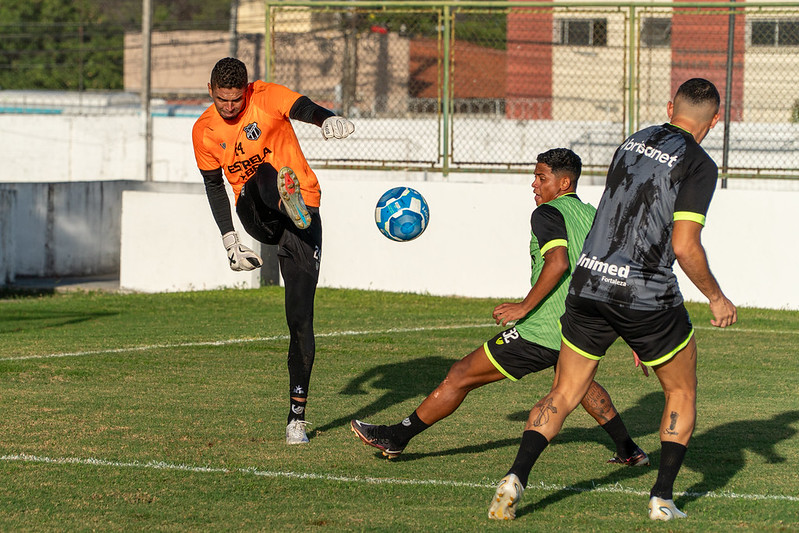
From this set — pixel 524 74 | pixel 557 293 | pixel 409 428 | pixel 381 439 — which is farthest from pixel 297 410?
pixel 524 74

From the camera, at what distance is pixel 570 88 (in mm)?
19844

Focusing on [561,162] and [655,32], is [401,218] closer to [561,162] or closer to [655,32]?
[561,162]

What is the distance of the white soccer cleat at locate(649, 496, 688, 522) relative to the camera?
516cm

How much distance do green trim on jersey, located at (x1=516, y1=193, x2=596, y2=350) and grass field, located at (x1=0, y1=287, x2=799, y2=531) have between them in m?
0.81

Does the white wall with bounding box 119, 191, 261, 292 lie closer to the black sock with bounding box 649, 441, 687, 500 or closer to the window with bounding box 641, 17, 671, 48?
the window with bounding box 641, 17, 671, 48

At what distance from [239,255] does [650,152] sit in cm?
300

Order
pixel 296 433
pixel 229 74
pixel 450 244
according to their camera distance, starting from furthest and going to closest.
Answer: pixel 450 244 < pixel 296 433 < pixel 229 74

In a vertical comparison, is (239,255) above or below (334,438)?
above

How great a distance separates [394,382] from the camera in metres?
9.12

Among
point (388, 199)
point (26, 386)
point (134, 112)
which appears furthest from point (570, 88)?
point (134, 112)

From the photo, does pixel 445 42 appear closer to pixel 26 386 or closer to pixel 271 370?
pixel 271 370

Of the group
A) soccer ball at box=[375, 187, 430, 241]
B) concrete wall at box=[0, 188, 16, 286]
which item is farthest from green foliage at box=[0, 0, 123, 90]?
soccer ball at box=[375, 187, 430, 241]

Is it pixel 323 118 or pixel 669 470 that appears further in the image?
pixel 323 118

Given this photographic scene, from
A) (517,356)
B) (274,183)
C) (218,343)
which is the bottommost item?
(218,343)
